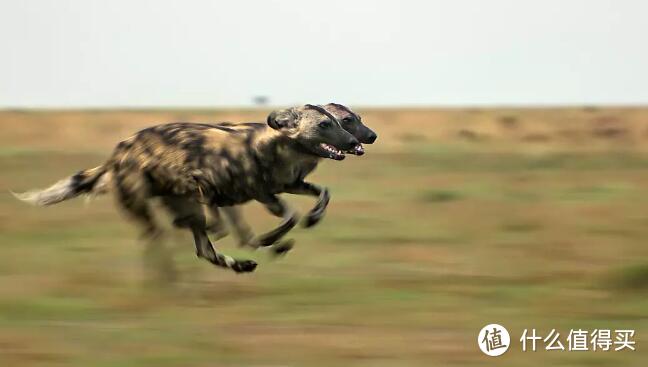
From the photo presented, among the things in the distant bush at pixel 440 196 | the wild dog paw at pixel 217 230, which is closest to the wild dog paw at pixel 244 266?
the wild dog paw at pixel 217 230

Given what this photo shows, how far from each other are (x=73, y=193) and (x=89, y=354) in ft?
7.42

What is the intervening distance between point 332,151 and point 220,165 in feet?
2.64

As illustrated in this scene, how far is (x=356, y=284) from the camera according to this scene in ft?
30.2

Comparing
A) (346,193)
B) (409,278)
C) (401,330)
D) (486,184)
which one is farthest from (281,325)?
(486,184)

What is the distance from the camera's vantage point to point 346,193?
17.3 meters

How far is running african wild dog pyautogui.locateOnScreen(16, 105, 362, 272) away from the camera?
856 centimetres

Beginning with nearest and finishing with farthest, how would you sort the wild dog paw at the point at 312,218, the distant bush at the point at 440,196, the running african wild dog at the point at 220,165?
1. the running african wild dog at the point at 220,165
2. the wild dog paw at the point at 312,218
3. the distant bush at the point at 440,196

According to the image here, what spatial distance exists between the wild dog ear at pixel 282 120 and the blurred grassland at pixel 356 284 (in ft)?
3.67

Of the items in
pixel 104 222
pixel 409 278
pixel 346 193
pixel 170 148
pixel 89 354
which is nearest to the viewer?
pixel 89 354

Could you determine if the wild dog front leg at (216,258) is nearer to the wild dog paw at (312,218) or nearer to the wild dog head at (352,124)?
the wild dog paw at (312,218)

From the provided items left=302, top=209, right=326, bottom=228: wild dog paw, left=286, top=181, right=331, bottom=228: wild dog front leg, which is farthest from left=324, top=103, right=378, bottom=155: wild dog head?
left=302, top=209, right=326, bottom=228: wild dog paw

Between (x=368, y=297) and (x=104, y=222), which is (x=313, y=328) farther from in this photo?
(x=104, y=222)

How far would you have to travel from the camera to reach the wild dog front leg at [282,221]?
8877mm

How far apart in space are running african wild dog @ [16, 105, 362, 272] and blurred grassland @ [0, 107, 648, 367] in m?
0.38
